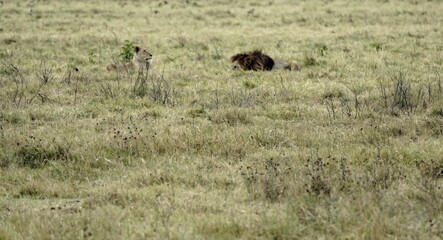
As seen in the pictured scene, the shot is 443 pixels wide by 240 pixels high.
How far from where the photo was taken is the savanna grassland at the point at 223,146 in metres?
4.83

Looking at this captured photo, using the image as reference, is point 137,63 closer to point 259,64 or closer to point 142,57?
point 142,57

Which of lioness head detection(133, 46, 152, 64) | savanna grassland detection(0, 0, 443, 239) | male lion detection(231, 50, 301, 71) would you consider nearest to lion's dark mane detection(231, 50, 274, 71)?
male lion detection(231, 50, 301, 71)

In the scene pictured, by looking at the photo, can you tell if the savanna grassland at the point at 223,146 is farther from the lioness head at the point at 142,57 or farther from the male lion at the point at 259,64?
the lioness head at the point at 142,57

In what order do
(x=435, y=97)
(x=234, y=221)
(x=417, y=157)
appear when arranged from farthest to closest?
(x=435, y=97) < (x=417, y=157) < (x=234, y=221)

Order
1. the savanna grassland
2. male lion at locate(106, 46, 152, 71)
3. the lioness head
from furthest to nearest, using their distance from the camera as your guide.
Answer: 1. the lioness head
2. male lion at locate(106, 46, 152, 71)
3. the savanna grassland

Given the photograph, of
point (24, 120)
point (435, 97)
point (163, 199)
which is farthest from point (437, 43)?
point (163, 199)

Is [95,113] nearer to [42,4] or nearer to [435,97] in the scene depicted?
[435,97]

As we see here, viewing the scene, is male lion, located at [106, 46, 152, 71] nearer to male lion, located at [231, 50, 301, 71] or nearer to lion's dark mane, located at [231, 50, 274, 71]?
male lion, located at [231, 50, 301, 71]

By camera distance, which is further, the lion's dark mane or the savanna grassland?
the lion's dark mane

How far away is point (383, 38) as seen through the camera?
17016 millimetres

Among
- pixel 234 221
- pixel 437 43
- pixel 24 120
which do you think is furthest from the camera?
pixel 437 43

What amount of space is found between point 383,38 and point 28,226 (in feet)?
45.3

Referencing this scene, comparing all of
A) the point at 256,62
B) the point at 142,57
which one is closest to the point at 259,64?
the point at 256,62

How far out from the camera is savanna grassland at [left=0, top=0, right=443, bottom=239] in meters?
4.83
